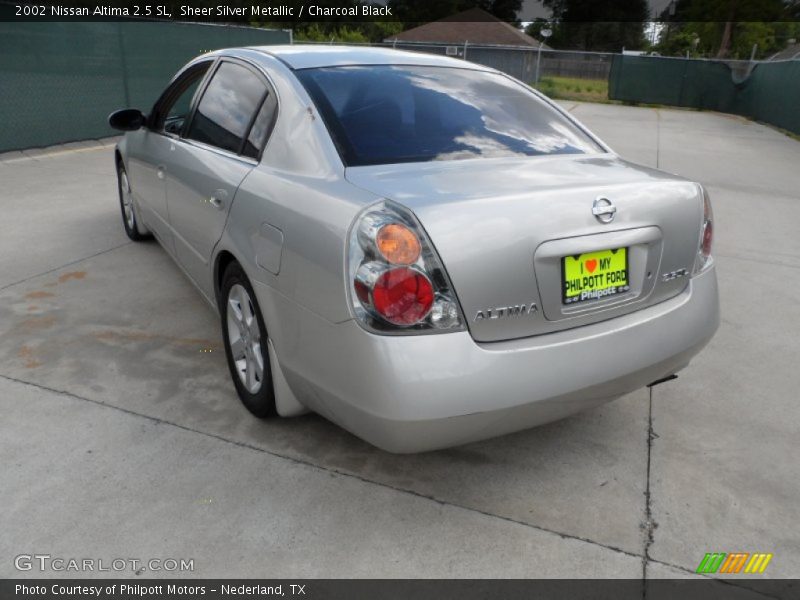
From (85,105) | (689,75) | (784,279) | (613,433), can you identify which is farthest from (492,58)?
(613,433)

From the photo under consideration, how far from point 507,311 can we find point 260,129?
144 cm

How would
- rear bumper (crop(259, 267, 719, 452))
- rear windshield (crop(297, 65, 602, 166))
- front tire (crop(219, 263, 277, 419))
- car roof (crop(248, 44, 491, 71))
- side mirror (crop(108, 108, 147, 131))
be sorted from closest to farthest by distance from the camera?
rear bumper (crop(259, 267, 719, 452)) → rear windshield (crop(297, 65, 602, 166)) → front tire (crop(219, 263, 277, 419)) → car roof (crop(248, 44, 491, 71)) → side mirror (crop(108, 108, 147, 131))

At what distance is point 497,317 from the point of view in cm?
213

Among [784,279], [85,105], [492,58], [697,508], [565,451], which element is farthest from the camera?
[492,58]

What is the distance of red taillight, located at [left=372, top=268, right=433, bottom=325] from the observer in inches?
80.9

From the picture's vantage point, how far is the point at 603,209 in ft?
7.38

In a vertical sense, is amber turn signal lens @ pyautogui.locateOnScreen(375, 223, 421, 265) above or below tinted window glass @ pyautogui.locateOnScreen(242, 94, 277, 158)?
below

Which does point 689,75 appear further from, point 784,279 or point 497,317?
point 497,317

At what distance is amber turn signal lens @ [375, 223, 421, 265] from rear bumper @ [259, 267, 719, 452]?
0.78 ft

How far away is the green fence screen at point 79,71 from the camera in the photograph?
920 centimetres

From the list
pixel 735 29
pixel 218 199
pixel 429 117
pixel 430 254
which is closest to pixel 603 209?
pixel 430 254

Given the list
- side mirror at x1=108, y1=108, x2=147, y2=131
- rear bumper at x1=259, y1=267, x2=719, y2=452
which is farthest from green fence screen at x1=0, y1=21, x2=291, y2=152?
rear bumper at x1=259, y1=267, x2=719, y2=452

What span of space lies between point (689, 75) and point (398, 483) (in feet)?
93.8

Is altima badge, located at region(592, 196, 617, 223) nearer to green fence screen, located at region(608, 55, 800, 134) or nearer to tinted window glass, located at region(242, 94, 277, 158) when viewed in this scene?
tinted window glass, located at region(242, 94, 277, 158)
